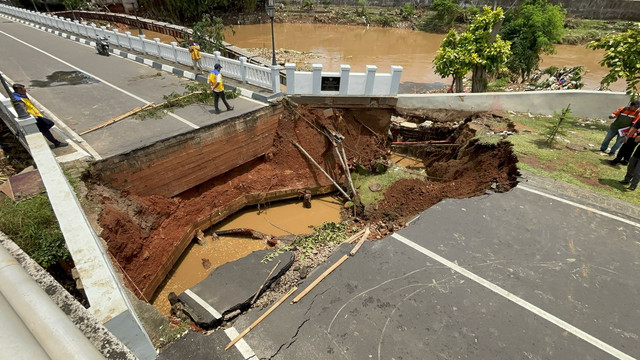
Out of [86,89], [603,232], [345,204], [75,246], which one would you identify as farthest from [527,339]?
[86,89]

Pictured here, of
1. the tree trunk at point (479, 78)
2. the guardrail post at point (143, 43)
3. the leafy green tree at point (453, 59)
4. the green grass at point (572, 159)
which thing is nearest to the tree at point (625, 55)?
the green grass at point (572, 159)

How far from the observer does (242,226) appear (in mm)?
9172

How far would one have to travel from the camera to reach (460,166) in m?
9.95

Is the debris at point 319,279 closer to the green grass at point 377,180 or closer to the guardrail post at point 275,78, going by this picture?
the green grass at point 377,180

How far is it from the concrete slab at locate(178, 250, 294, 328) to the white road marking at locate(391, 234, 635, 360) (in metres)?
2.79

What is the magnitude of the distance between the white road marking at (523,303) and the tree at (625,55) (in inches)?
357

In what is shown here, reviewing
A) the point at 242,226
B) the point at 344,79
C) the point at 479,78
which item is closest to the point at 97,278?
the point at 242,226

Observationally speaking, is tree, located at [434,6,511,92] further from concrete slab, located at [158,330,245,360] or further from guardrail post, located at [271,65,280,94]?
concrete slab, located at [158,330,245,360]

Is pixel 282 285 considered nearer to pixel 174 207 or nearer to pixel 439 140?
pixel 174 207

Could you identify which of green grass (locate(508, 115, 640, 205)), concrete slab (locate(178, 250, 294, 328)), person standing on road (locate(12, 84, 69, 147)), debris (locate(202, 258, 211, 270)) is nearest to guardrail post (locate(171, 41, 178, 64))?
person standing on road (locate(12, 84, 69, 147))

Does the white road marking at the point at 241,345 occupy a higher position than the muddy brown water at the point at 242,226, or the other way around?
the white road marking at the point at 241,345

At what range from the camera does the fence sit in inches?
418

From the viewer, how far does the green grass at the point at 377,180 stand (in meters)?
9.95

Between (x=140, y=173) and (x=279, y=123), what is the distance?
455cm
